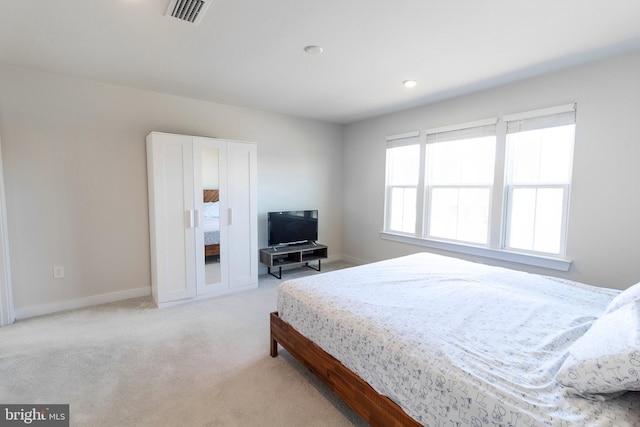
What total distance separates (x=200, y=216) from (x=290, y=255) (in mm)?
1580

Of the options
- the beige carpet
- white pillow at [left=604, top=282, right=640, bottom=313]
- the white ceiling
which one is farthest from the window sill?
the beige carpet

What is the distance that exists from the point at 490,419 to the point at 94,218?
13.0 feet

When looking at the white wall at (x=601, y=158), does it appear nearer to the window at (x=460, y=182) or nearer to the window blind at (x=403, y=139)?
the window at (x=460, y=182)

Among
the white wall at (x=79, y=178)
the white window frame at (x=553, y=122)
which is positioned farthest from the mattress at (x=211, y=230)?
the white window frame at (x=553, y=122)

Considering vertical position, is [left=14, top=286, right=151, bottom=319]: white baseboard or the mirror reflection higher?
the mirror reflection

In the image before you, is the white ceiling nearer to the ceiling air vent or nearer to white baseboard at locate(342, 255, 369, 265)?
the ceiling air vent

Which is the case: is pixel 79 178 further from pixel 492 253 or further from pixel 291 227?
pixel 492 253

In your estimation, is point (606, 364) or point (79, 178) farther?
point (79, 178)

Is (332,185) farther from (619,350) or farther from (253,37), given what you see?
(619,350)

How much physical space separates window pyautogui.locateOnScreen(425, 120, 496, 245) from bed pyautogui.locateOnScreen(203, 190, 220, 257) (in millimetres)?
2842

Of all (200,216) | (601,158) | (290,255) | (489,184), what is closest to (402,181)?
(489,184)

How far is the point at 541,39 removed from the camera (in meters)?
2.23

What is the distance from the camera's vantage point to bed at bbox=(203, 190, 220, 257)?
11.6 feet

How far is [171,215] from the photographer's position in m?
3.32
